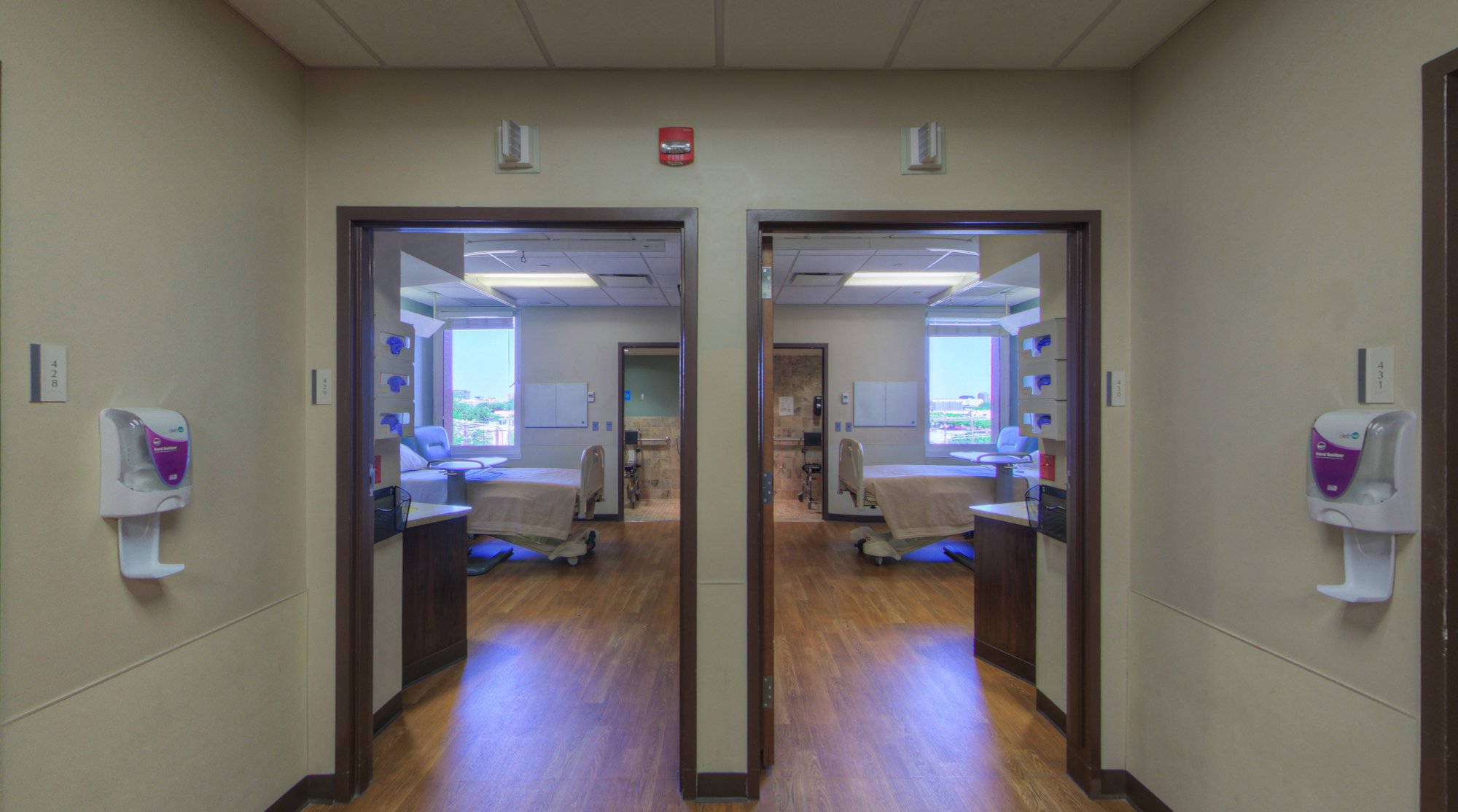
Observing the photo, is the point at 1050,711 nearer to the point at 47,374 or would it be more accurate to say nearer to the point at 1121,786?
the point at 1121,786

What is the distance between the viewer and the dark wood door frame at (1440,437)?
3.69ft

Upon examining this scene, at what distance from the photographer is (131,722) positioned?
1406 mm

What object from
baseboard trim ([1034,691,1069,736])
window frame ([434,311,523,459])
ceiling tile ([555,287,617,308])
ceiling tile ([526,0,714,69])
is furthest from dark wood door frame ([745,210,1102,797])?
window frame ([434,311,523,459])

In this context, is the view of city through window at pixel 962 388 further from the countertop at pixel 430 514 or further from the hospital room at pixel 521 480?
the countertop at pixel 430 514

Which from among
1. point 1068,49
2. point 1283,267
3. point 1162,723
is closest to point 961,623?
point 1162,723

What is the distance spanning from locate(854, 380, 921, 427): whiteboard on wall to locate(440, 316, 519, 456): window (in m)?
4.25

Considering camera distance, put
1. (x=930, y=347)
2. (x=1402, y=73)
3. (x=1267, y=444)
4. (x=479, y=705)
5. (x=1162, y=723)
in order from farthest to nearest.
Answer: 1. (x=930, y=347)
2. (x=479, y=705)
3. (x=1162, y=723)
4. (x=1267, y=444)
5. (x=1402, y=73)

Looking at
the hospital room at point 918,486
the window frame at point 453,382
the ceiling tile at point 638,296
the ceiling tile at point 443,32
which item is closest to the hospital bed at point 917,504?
the hospital room at point 918,486

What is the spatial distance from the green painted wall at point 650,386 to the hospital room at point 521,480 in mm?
24

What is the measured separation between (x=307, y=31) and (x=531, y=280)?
12.4 ft

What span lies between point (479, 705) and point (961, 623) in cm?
282

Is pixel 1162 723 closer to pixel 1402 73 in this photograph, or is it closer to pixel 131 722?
pixel 1402 73

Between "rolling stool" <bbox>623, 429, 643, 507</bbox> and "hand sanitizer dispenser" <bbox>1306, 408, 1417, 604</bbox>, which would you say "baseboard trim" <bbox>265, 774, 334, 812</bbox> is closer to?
"hand sanitizer dispenser" <bbox>1306, 408, 1417, 604</bbox>

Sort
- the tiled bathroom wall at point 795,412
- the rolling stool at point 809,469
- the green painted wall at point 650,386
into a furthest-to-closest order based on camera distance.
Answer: the tiled bathroom wall at point 795,412
the green painted wall at point 650,386
the rolling stool at point 809,469
